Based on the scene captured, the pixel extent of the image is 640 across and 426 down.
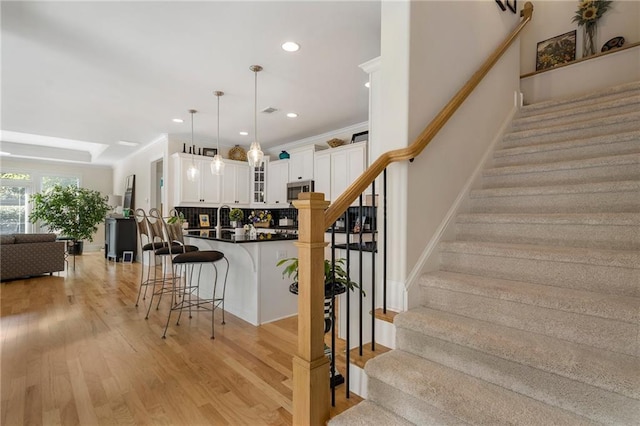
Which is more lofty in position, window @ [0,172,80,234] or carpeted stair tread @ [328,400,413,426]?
window @ [0,172,80,234]

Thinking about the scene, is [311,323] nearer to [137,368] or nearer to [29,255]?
[137,368]

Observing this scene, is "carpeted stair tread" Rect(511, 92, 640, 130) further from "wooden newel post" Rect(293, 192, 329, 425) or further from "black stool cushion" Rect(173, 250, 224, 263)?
"black stool cushion" Rect(173, 250, 224, 263)

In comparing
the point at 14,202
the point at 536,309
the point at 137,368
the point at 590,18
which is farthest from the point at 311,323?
the point at 14,202

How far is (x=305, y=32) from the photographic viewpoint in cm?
275

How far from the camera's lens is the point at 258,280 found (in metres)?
3.29

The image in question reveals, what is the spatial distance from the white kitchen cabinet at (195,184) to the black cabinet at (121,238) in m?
2.42

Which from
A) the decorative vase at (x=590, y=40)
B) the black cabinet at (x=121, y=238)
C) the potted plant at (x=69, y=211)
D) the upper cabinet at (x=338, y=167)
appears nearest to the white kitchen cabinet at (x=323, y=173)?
→ the upper cabinet at (x=338, y=167)

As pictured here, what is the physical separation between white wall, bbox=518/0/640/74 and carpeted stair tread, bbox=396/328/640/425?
394 cm

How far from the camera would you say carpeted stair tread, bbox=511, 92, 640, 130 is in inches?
101

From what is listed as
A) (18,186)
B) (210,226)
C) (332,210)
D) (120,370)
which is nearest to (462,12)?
(332,210)

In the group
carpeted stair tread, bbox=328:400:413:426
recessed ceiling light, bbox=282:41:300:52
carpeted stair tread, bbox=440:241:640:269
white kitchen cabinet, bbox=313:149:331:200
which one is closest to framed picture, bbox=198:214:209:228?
white kitchen cabinet, bbox=313:149:331:200

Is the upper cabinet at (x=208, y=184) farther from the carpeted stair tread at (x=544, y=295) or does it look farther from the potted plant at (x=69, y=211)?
the carpeted stair tread at (x=544, y=295)

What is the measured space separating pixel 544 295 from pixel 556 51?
12.1 ft

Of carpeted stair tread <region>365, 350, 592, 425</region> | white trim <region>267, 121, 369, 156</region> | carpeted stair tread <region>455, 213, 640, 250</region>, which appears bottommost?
carpeted stair tread <region>365, 350, 592, 425</region>
